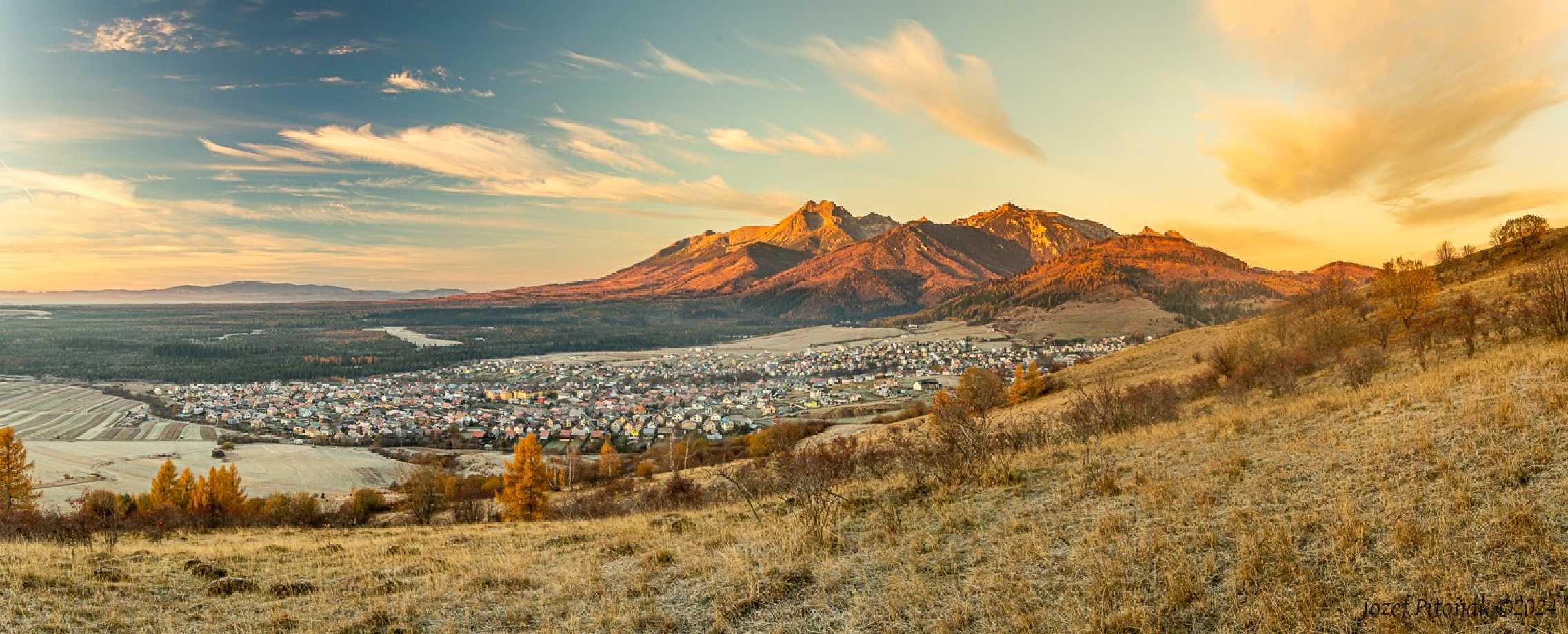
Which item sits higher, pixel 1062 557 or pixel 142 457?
pixel 1062 557

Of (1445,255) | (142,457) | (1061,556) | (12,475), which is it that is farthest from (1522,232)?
(142,457)

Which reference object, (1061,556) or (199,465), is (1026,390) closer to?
(1061,556)

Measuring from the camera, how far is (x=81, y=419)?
301 feet

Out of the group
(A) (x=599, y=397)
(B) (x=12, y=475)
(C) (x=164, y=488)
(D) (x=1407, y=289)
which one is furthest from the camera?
(A) (x=599, y=397)

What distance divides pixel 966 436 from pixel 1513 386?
35.4 feet

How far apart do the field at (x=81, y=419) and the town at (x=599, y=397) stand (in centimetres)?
610

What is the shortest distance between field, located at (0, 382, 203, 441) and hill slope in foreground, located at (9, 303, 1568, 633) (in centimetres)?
9651

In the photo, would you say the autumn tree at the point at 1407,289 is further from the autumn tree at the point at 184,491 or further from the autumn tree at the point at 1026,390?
the autumn tree at the point at 184,491

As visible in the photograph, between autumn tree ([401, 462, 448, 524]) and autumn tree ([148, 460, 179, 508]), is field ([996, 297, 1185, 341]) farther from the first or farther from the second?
autumn tree ([148, 460, 179, 508])

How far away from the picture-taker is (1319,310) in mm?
41875

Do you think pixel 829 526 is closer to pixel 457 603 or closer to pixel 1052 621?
pixel 1052 621

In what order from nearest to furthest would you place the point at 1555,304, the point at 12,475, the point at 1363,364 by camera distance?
the point at 1555,304 → the point at 1363,364 → the point at 12,475

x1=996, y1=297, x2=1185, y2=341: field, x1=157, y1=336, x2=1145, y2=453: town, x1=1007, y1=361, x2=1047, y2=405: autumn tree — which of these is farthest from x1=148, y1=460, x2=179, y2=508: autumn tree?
x1=996, y1=297, x2=1185, y2=341: field

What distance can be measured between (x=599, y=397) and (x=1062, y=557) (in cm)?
11575
